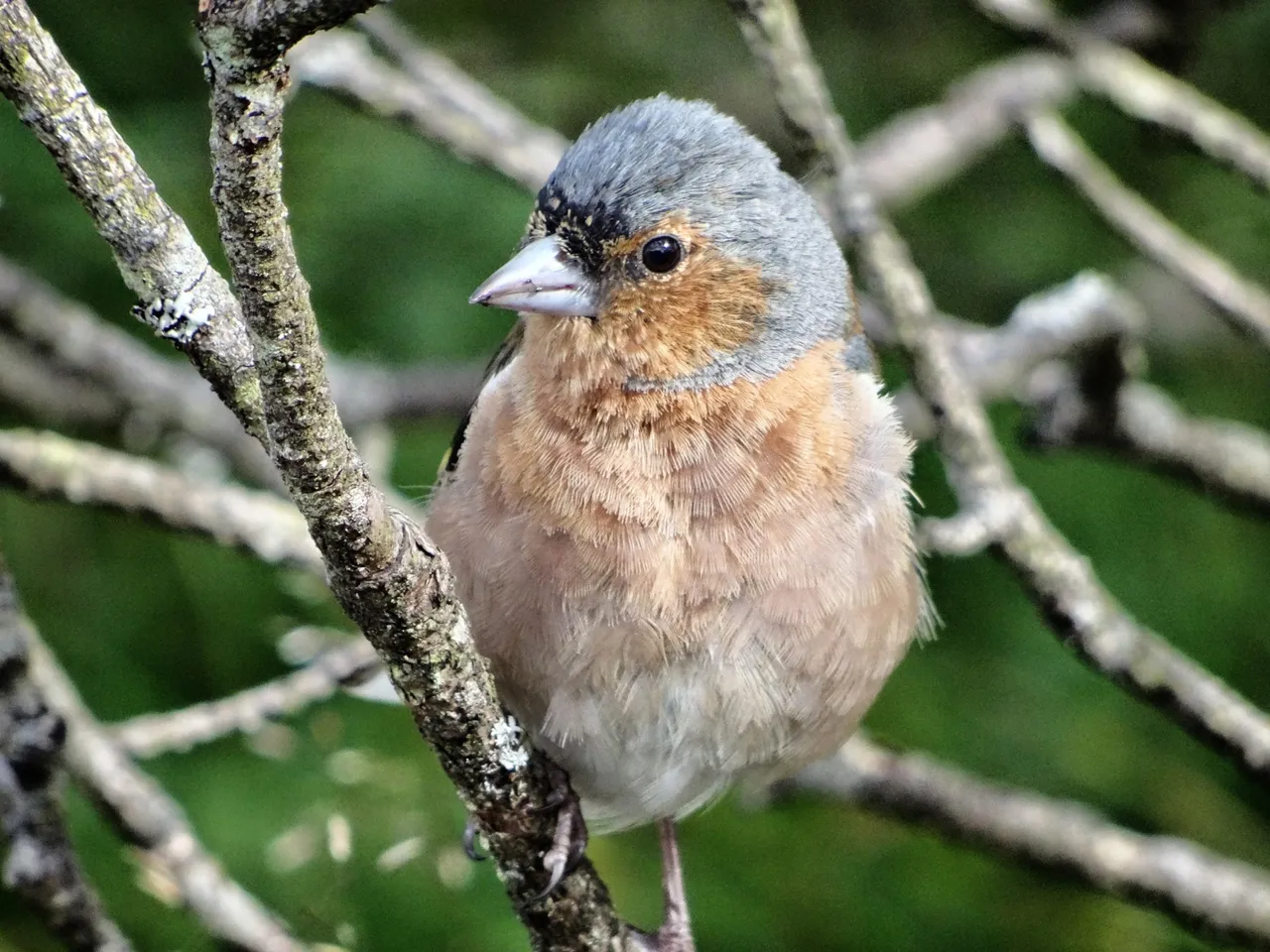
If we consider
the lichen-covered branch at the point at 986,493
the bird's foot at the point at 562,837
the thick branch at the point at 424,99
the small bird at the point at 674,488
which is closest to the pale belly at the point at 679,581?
the small bird at the point at 674,488

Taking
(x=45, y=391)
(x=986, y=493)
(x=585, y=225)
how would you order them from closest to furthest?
1. (x=585, y=225)
2. (x=986, y=493)
3. (x=45, y=391)

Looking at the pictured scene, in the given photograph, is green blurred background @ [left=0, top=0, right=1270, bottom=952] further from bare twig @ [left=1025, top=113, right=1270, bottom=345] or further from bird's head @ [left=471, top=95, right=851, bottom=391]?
bird's head @ [left=471, top=95, right=851, bottom=391]

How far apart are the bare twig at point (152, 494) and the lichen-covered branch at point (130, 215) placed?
1614 mm

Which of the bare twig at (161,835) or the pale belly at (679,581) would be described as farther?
the bare twig at (161,835)

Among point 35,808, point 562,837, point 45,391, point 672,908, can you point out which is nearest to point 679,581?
point 562,837

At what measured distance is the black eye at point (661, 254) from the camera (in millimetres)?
2609

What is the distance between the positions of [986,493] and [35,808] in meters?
1.92

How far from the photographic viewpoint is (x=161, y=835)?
2.74 m

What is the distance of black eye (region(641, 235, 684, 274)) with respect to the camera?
8.56 feet

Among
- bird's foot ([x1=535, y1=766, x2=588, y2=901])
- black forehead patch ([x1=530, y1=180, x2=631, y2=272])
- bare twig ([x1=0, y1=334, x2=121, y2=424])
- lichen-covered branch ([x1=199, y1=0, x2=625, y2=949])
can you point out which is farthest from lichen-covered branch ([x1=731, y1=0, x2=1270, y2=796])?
bare twig ([x1=0, y1=334, x2=121, y2=424])

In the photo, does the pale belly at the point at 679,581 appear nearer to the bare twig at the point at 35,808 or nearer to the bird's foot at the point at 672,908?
the bird's foot at the point at 672,908

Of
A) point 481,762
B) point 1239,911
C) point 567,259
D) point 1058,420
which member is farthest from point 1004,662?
point 481,762

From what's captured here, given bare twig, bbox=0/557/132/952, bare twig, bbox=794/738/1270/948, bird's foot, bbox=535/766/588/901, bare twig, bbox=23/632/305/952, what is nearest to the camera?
bird's foot, bbox=535/766/588/901

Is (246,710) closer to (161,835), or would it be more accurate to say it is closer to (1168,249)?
(161,835)
